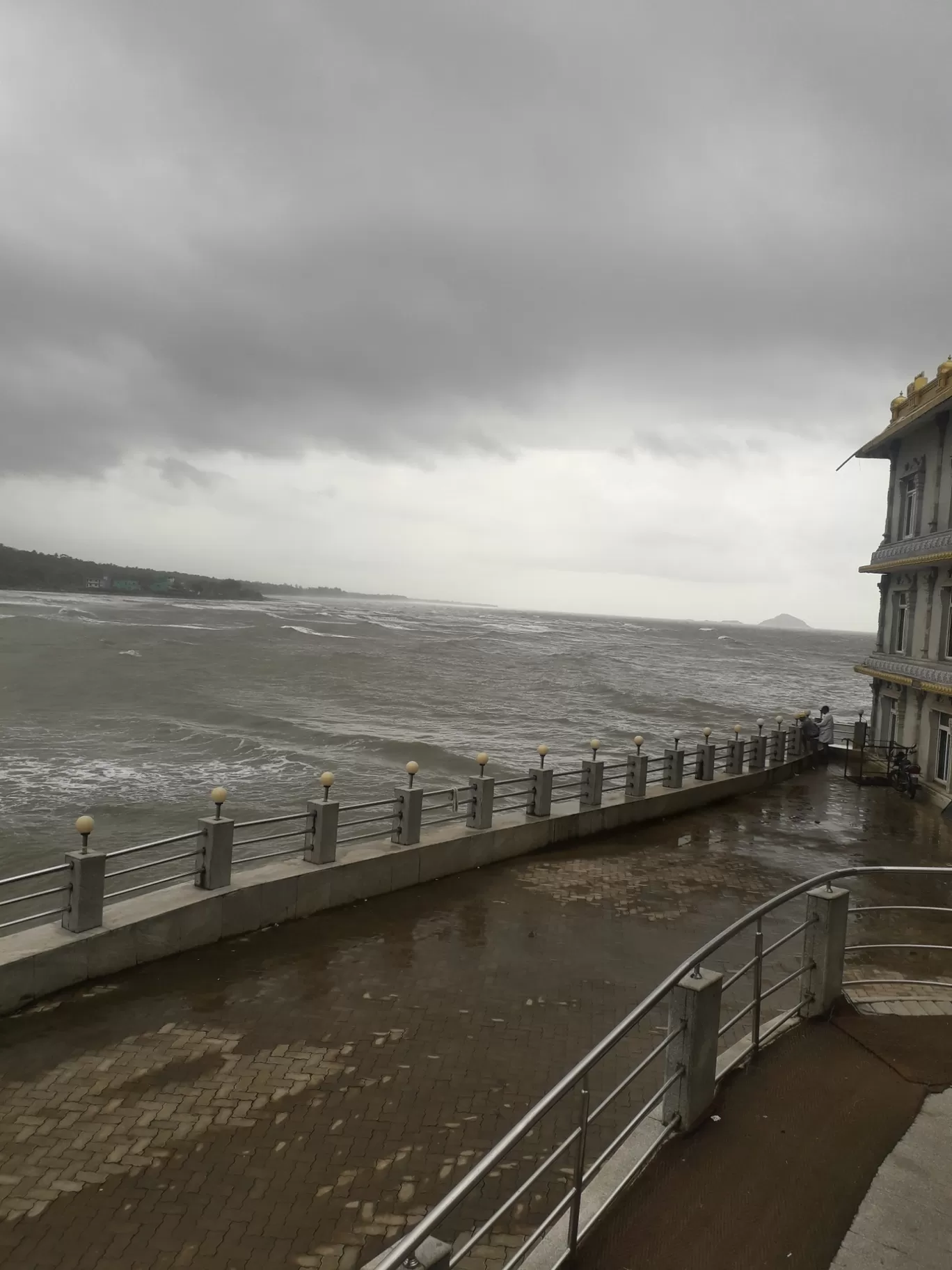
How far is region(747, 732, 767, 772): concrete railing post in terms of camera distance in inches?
890

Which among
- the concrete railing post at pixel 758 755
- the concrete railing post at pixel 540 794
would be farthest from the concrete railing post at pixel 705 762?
the concrete railing post at pixel 540 794

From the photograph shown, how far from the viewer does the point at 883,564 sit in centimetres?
2534

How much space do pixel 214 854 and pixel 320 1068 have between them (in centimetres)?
319

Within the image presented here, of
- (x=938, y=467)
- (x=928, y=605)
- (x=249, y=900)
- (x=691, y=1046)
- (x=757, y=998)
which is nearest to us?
(x=691, y=1046)

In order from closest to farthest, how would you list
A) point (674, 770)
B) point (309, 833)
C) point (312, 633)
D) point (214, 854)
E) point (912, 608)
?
point (214, 854) → point (309, 833) → point (674, 770) → point (912, 608) → point (312, 633)

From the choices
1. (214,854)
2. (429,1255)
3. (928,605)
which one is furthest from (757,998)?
(928,605)

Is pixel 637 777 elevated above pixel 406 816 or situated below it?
below

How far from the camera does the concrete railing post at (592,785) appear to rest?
50.2 feet

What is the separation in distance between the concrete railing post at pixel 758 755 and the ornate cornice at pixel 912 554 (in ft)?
21.2

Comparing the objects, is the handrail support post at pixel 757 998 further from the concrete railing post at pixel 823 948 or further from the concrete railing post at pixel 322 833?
the concrete railing post at pixel 322 833

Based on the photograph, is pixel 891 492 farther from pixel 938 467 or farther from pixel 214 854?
pixel 214 854

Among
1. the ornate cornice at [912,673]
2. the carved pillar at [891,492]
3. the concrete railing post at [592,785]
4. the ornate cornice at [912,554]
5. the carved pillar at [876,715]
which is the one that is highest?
the carved pillar at [891,492]

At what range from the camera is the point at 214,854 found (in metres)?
8.97

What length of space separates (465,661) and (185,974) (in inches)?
3010
